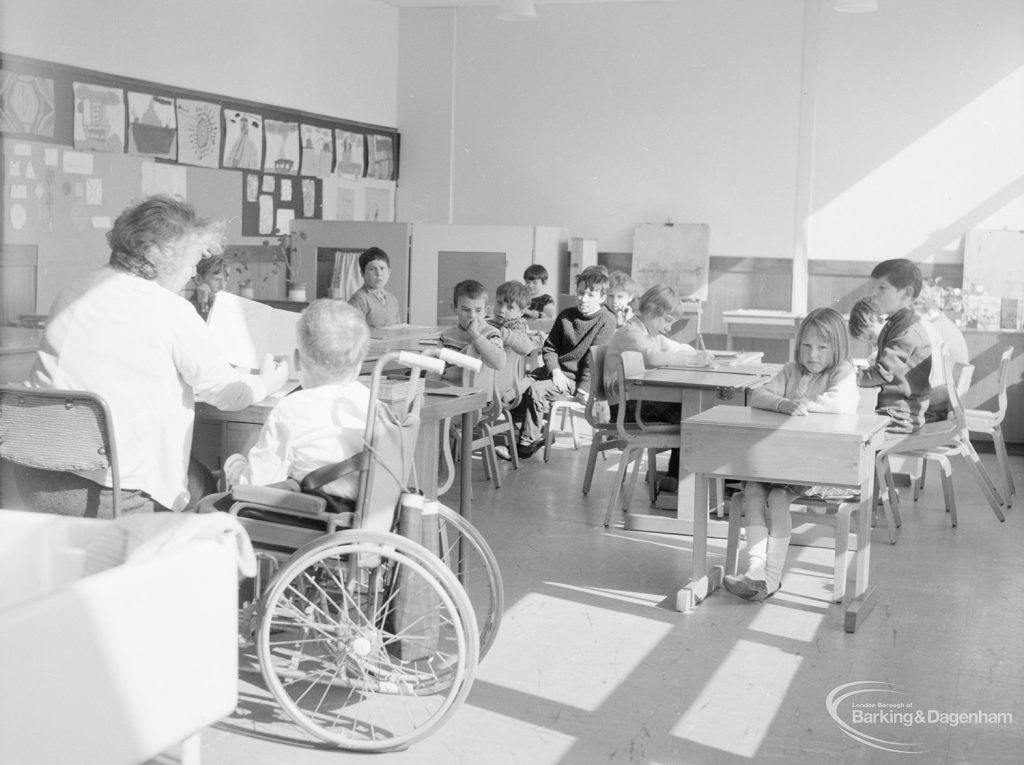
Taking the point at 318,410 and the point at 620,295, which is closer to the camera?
the point at 318,410

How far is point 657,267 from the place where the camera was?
9.95 m

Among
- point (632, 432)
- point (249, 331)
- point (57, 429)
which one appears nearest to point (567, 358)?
point (632, 432)

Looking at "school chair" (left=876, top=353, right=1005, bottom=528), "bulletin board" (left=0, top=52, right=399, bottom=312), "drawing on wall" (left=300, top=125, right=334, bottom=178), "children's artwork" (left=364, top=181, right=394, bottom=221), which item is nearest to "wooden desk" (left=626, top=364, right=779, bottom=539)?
"school chair" (left=876, top=353, right=1005, bottom=528)

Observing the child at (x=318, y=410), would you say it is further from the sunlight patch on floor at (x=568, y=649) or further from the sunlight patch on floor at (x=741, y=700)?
the sunlight patch on floor at (x=741, y=700)

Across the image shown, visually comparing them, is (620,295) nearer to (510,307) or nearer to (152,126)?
(510,307)

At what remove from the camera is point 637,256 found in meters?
10.0

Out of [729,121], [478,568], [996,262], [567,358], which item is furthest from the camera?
[729,121]

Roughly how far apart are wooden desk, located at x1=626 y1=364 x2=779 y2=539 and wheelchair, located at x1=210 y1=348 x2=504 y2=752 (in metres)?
2.30

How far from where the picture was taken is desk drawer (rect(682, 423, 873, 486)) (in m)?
4.05

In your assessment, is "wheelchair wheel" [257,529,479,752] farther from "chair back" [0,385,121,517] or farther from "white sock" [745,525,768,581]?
"white sock" [745,525,768,581]

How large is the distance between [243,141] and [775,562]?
18.1 feet

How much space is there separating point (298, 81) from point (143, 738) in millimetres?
7632

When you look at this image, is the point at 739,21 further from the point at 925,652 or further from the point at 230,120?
the point at 925,652

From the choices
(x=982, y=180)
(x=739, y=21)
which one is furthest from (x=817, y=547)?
(x=739, y=21)
